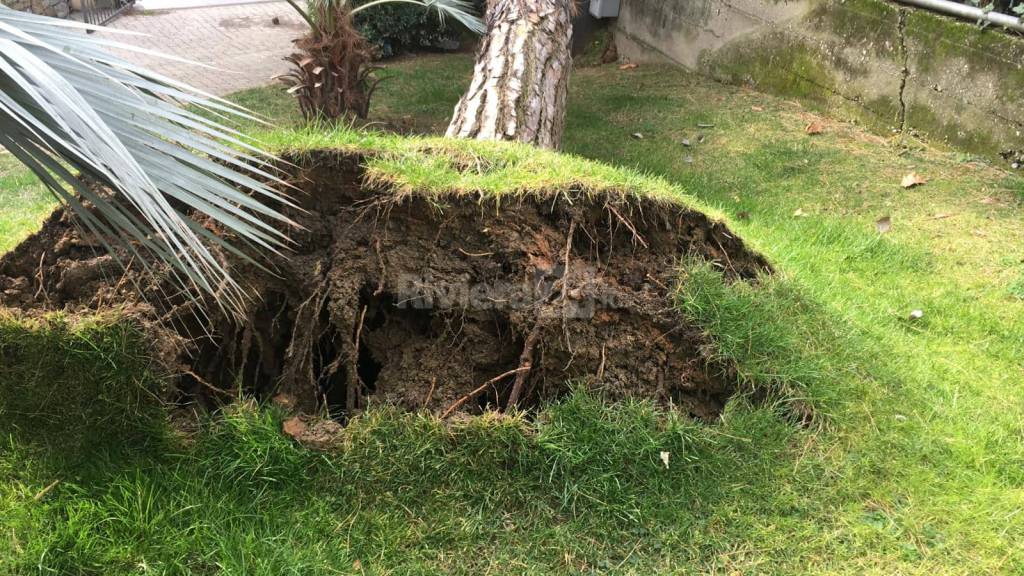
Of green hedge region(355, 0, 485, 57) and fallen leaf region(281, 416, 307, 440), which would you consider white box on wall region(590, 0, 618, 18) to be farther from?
fallen leaf region(281, 416, 307, 440)

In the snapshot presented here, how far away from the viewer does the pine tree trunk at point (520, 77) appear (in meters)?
4.66

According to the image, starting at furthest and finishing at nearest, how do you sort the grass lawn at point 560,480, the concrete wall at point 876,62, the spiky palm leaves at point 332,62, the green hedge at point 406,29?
1. the green hedge at point 406,29
2. the spiky palm leaves at point 332,62
3. the concrete wall at point 876,62
4. the grass lawn at point 560,480

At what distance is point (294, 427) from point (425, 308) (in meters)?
0.67

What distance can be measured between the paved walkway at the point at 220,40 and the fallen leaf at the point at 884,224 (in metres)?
7.26

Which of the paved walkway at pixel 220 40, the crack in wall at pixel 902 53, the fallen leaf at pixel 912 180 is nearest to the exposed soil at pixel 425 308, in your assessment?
the fallen leaf at pixel 912 180

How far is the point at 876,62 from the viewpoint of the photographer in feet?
20.5

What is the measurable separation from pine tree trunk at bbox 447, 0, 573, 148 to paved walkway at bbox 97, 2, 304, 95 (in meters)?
4.52

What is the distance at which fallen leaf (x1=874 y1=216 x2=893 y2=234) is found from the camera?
16.7 feet

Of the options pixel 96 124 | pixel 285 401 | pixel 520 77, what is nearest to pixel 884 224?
pixel 520 77

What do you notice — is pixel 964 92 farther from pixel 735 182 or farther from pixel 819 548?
pixel 819 548

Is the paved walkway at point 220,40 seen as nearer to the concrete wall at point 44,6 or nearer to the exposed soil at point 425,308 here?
the concrete wall at point 44,6

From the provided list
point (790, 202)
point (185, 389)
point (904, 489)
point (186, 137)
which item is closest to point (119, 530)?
point (185, 389)

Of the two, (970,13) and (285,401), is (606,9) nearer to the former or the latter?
(970,13)

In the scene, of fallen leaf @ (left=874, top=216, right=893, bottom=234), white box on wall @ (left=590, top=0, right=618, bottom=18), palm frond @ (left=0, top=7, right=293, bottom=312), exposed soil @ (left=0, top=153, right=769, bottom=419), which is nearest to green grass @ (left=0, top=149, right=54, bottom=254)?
exposed soil @ (left=0, top=153, right=769, bottom=419)
